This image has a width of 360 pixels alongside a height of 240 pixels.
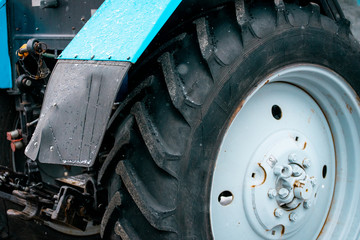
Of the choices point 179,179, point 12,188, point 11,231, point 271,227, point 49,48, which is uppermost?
point 49,48

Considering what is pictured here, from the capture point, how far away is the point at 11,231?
3.41 meters

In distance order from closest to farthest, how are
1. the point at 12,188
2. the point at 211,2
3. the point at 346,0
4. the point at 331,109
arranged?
the point at 211,2
the point at 331,109
the point at 346,0
the point at 12,188

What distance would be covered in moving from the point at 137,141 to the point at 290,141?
Answer: 0.83 meters

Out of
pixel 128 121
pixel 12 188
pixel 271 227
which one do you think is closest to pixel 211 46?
pixel 128 121

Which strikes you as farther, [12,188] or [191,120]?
[12,188]

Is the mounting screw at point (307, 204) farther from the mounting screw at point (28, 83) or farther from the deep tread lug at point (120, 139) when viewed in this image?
the mounting screw at point (28, 83)

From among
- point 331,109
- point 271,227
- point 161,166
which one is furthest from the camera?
point 331,109

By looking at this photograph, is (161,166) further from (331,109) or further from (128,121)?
(331,109)

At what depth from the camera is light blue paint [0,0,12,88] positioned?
10.4 ft

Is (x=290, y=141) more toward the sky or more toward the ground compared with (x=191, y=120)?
more toward the ground

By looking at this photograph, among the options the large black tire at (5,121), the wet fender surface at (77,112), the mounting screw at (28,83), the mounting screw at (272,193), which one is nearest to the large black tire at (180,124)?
the wet fender surface at (77,112)

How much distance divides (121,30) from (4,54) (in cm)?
178

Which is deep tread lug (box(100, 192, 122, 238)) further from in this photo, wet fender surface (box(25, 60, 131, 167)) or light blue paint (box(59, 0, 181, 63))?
light blue paint (box(59, 0, 181, 63))

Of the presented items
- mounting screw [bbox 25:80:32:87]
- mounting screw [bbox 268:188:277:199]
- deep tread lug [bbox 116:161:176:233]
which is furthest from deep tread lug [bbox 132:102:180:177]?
mounting screw [bbox 25:80:32:87]
